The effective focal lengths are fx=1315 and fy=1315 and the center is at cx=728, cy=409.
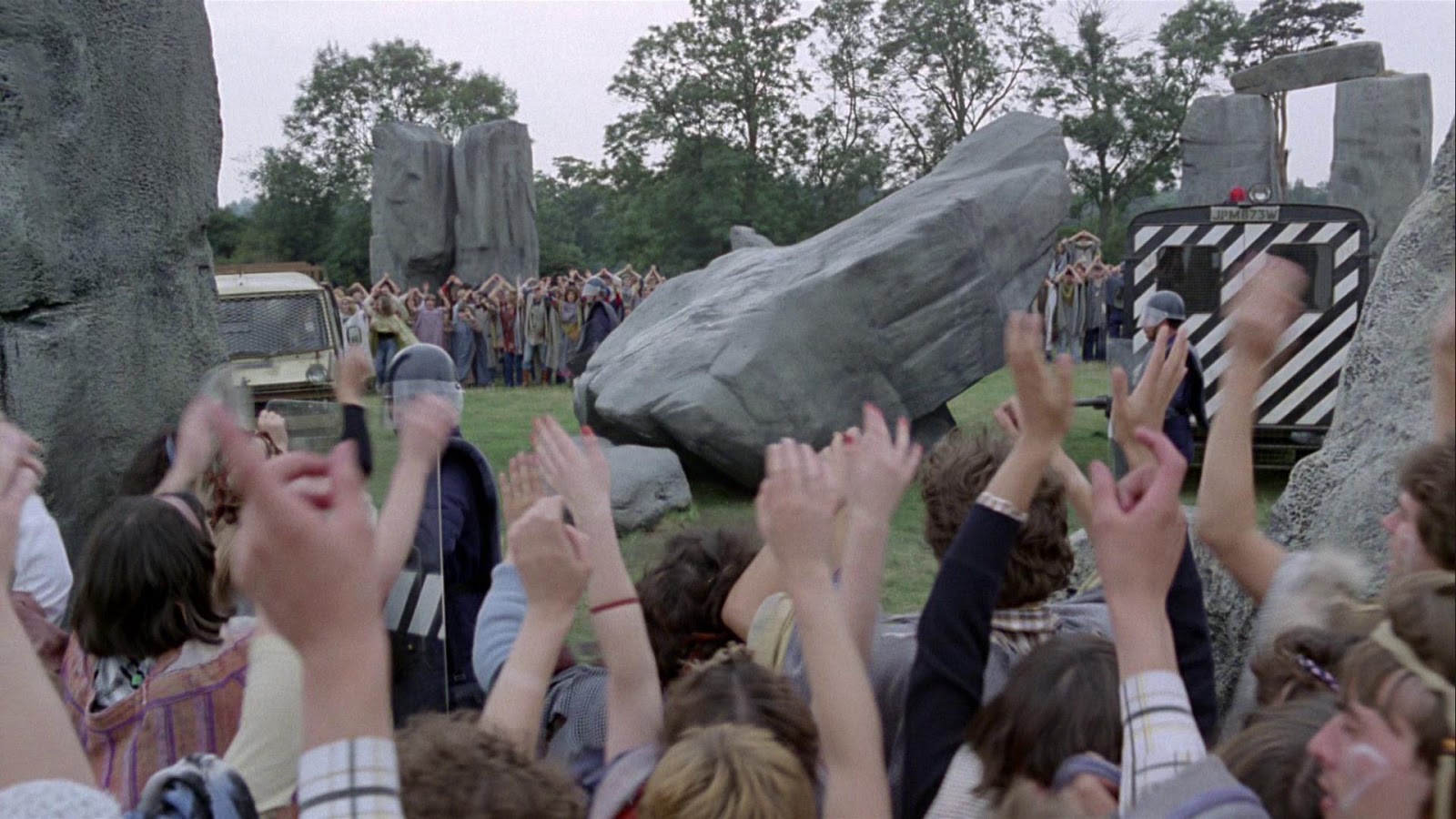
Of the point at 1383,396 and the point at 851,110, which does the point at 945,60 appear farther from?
the point at 1383,396

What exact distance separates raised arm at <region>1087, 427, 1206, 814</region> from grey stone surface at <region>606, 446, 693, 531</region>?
5.67 meters

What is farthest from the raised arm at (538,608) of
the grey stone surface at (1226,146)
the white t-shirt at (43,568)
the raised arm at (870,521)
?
the grey stone surface at (1226,146)

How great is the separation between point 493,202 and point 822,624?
2350 centimetres

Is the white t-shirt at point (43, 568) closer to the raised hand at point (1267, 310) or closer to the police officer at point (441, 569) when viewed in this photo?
the police officer at point (441, 569)

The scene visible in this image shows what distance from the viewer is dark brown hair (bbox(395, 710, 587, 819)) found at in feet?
4.54

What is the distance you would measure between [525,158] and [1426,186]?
22.6m

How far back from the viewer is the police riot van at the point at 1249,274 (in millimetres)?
8016

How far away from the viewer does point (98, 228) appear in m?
4.64

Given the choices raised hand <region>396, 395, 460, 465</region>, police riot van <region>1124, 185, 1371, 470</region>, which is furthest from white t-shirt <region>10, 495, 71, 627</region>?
police riot van <region>1124, 185, 1371, 470</region>

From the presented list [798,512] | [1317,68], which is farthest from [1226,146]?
[798,512]

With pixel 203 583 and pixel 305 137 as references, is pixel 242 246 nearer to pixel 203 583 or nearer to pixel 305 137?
pixel 305 137

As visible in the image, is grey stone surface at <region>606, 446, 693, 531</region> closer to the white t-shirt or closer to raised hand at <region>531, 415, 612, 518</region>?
the white t-shirt

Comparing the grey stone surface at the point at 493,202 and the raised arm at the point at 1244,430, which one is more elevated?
the grey stone surface at the point at 493,202

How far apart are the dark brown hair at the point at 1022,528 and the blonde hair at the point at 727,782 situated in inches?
20.7
